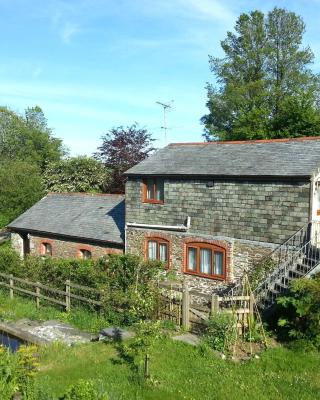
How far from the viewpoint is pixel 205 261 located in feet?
62.3

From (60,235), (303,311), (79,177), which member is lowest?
(303,311)

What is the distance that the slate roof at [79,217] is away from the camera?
2370 centimetres

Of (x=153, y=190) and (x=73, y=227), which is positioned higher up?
(x=153, y=190)

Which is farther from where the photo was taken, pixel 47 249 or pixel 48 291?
pixel 47 249

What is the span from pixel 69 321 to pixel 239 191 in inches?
308

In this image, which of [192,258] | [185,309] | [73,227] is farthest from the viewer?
[73,227]

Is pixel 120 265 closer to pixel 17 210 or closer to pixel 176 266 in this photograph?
pixel 176 266

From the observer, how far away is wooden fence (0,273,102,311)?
656 inches

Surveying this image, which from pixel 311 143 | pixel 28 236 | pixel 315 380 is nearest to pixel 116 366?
pixel 315 380

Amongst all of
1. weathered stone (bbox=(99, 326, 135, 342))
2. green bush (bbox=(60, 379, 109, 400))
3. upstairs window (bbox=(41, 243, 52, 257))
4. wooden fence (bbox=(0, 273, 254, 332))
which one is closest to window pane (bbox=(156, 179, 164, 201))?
wooden fence (bbox=(0, 273, 254, 332))

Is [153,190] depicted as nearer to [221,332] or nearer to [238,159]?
[238,159]

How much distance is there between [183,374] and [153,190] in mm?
11042

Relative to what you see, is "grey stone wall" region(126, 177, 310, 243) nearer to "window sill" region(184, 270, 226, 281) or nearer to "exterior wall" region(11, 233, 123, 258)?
"window sill" region(184, 270, 226, 281)

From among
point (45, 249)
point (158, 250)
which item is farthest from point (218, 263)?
point (45, 249)
